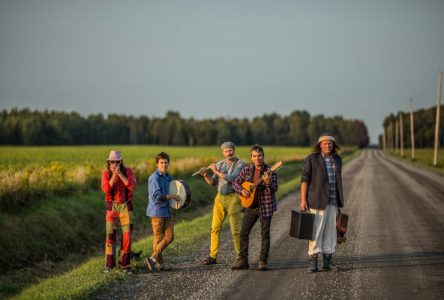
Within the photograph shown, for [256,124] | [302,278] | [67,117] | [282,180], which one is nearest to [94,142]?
[67,117]

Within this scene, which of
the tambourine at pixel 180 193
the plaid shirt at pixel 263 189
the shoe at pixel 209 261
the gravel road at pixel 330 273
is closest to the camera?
the gravel road at pixel 330 273

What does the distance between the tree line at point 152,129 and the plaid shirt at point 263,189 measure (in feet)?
351

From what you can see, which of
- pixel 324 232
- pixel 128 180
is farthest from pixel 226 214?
pixel 128 180

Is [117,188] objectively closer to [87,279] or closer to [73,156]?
[87,279]

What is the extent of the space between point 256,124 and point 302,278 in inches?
7094

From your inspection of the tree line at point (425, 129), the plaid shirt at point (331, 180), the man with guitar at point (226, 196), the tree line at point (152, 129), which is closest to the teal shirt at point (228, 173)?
the man with guitar at point (226, 196)

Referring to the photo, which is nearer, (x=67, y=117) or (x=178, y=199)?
(x=178, y=199)

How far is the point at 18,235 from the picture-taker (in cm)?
1277

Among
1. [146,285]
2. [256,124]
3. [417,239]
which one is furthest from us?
[256,124]

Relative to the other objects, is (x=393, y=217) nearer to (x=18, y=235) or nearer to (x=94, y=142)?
(x=18, y=235)

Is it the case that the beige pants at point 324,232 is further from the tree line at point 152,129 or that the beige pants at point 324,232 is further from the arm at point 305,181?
the tree line at point 152,129

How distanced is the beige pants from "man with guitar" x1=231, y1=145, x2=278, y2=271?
2.44 feet

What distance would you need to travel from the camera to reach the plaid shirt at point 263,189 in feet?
28.1

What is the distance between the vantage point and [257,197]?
28.4 feet
